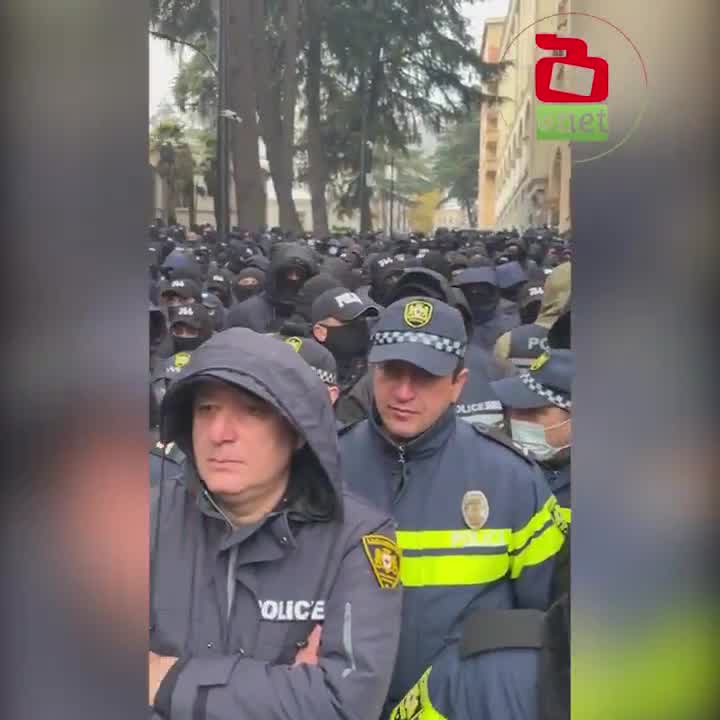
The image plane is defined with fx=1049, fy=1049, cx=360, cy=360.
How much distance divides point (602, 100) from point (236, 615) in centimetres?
85

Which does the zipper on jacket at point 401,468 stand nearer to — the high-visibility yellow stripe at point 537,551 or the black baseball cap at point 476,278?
the high-visibility yellow stripe at point 537,551

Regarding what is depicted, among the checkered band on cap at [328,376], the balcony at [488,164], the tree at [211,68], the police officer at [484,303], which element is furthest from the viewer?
the police officer at [484,303]

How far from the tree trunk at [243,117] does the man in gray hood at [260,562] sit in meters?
0.39

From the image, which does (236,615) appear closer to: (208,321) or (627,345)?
(627,345)

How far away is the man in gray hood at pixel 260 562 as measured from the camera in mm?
1321

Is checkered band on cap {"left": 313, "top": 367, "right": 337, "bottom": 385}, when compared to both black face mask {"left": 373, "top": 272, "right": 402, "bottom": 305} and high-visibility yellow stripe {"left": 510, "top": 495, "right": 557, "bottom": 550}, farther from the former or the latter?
black face mask {"left": 373, "top": 272, "right": 402, "bottom": 305}

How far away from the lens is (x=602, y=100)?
85cm

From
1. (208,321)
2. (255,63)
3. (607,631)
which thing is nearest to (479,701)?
(607,631)

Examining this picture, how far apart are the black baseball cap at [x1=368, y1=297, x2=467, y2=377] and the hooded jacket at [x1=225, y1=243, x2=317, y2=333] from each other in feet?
4.53

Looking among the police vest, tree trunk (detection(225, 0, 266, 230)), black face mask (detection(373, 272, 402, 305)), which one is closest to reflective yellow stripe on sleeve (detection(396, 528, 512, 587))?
tree trunk (detection(225, 0, 266, 230))

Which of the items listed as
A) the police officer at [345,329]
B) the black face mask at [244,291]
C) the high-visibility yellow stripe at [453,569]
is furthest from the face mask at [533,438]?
the black face mask at [244,291]

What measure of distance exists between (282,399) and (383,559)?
0.30 metres

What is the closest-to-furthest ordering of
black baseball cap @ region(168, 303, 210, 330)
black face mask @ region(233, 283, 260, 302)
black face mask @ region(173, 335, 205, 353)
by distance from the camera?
black face mask @ region(173, 335, 205, 353)
black baseball cap @ region(168, 303, 210, 330)
black face mask @ region(233, 283, 260, 302)

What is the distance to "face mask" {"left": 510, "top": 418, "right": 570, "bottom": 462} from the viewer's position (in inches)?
78.7
